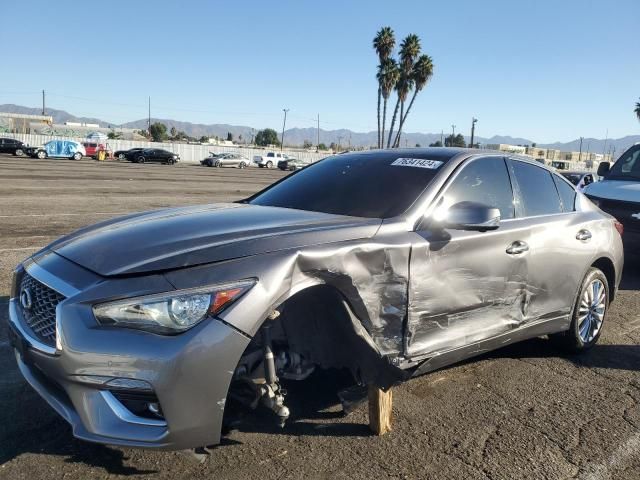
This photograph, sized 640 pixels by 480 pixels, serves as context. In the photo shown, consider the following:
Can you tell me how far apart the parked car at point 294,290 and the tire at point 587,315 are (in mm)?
43

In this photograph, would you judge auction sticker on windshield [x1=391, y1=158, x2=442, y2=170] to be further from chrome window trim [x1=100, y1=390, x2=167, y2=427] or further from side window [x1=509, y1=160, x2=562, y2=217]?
chrome window trim [x1=100, y1=390, x2=167, y2=427]

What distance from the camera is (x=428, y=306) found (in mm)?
3236

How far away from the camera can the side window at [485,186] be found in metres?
3.70

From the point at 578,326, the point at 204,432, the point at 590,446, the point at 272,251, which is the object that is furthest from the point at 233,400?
the point at 578,326

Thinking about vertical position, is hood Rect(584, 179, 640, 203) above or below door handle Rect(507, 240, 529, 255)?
above

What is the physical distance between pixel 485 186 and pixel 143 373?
8.86 ft

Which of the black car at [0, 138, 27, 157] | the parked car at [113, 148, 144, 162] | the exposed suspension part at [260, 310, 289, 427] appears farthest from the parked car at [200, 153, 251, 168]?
the exposed suspension part at [260, 310, 289, 427]

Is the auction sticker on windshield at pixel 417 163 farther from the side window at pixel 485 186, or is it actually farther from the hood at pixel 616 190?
the hood at pixel 616 190

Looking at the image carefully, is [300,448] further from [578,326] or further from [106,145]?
[106,145]

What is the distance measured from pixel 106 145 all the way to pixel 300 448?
58.6 m

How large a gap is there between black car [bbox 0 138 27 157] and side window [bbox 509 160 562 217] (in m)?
46.6

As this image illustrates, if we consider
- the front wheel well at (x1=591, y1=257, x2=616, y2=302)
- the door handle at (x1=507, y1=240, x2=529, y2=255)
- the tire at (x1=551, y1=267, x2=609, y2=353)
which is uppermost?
the door handle at (x1=507, y1=240, x2=529, y2=255)

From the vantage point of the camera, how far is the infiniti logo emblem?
9.03 feet

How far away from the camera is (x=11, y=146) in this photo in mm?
42969
